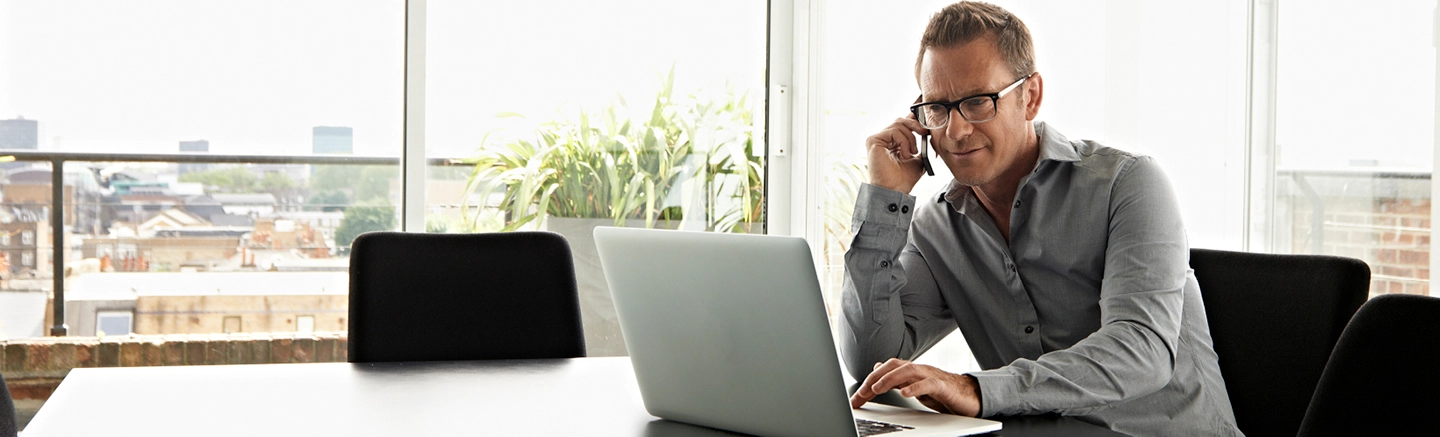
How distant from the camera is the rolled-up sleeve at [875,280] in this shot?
5.51 feet

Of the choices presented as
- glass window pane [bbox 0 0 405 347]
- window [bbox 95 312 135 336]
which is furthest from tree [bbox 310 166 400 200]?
window [bbox 95 312 135 336]

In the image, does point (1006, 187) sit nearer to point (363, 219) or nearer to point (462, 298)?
point (462, 298)

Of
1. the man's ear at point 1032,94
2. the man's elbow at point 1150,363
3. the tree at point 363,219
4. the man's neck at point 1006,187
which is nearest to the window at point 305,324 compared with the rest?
the tree at point 363,219

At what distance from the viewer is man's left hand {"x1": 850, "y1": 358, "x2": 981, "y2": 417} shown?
48.9 inches

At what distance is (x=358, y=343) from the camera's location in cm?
194

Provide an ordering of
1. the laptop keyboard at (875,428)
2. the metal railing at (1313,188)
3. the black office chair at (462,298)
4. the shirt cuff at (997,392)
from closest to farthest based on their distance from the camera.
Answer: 1. the laptop keyboard at (875,428)
2. the shirt cuff at (997,392)
3. the black office chair at (462,298)
4. the metal railing at (1313,188)

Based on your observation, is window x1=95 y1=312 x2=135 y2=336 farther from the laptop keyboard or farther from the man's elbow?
the man's elbow

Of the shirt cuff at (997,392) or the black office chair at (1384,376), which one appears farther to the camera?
the shirt cuff at (997,392)

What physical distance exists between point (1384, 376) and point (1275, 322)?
1.73 ft

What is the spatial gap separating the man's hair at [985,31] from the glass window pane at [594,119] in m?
2.28

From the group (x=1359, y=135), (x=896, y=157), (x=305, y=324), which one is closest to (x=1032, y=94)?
(x=896, y=157)

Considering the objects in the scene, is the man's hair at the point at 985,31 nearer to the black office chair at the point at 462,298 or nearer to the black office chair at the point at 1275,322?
the black office chair at the point at 1275,322

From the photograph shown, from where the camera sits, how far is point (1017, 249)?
1.71m

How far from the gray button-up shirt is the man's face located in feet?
0.17
